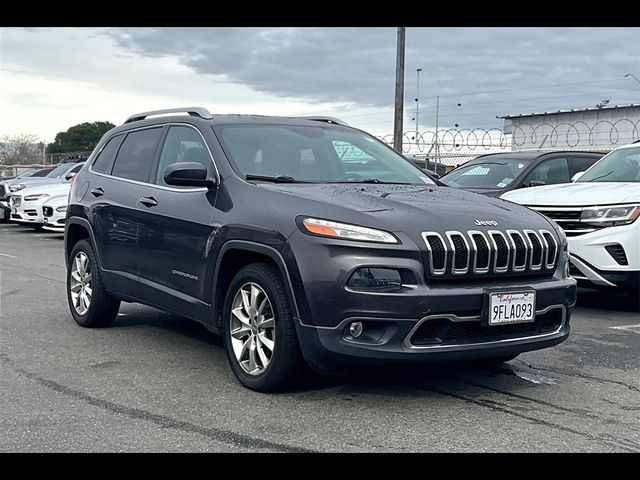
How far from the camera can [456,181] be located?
1151 cm

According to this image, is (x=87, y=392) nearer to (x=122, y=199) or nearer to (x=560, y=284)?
(x=122, y=199)

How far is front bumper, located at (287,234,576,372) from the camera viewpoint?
14.5 ft

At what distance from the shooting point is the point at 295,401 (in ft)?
15.6

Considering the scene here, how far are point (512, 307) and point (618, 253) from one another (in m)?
3.30

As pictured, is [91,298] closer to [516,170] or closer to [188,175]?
[188,175]

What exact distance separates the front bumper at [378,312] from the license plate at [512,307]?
75mm

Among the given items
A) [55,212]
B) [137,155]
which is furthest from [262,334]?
[55,212]

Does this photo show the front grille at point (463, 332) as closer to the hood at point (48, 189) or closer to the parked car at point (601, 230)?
the parked car at point (601, 230)

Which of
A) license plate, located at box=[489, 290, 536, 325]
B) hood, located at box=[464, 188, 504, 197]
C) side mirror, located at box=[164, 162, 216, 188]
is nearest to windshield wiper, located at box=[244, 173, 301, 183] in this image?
side mirror, located at box=[164, 162, 216, 188]

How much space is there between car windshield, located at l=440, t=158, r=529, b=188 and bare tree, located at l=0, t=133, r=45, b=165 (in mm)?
53682

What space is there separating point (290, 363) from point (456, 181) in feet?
23.8

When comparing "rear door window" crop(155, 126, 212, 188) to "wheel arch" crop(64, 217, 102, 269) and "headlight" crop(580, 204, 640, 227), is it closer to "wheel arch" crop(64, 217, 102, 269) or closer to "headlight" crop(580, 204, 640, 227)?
"wheel arch" crop(64, 217, 102, 269)

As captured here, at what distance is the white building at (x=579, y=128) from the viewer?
36.0m
